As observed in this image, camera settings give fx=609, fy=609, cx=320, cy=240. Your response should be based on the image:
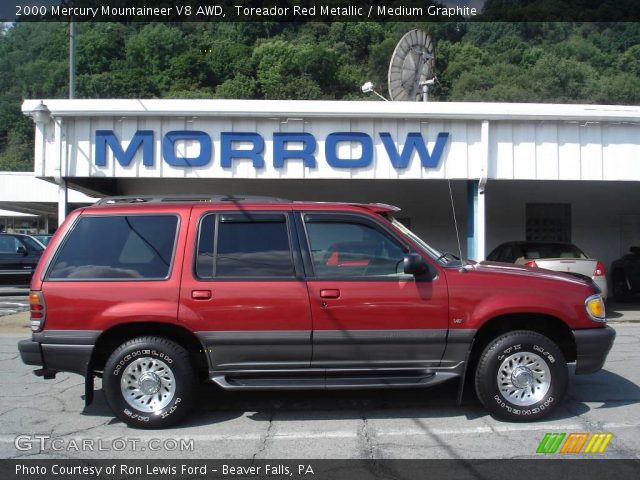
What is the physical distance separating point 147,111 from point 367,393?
7299 millimetres

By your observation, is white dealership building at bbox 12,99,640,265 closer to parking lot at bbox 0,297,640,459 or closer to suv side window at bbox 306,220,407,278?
parking lot at bbox 0,297,640,459

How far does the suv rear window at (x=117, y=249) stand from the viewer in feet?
17.4

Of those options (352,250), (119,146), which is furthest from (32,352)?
(119,146)

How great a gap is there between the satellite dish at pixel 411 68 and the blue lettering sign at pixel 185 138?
6.68m

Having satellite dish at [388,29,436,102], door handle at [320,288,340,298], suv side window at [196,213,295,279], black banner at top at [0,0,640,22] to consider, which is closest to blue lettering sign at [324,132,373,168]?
satellite dish at [388,29,436,102]

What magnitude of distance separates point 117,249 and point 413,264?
2593 mm

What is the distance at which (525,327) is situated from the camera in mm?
5535

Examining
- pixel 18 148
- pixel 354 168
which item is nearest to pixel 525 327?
pixel 354 168

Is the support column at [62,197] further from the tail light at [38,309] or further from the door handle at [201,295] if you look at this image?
the door handle at [201,295]

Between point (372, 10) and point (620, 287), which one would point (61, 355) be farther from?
point (372, 10)

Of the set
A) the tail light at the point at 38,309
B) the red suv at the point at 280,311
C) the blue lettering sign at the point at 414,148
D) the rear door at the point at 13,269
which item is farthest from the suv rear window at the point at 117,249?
the rear door at the point at 13,269

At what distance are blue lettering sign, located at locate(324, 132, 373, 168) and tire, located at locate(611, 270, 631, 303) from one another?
7.80 m

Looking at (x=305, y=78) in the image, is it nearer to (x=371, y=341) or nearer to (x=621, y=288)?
(x=621, y=288)

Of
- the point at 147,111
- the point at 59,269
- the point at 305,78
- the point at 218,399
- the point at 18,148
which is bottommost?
the point at 218,399
